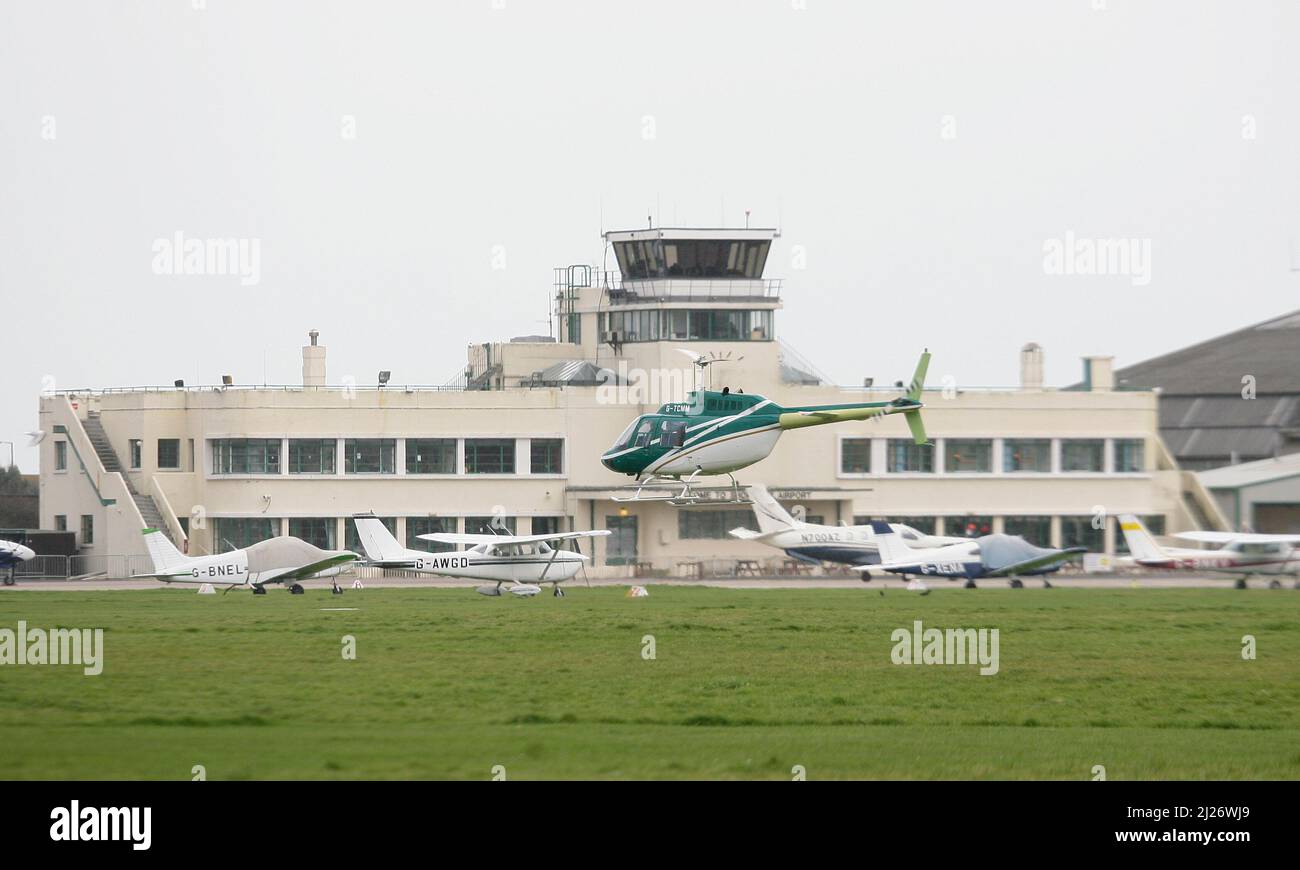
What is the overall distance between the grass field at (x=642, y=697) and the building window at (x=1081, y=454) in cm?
3528

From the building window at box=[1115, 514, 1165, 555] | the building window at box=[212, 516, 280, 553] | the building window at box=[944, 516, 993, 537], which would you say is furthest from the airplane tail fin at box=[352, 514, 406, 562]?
the building window at box=[1115, 514, 1165, 555]

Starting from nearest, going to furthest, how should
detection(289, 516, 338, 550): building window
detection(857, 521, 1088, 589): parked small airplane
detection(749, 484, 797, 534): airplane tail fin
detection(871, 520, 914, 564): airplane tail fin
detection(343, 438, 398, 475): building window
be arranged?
detection(857, 521, 1088, 589): parked small airplane
detection(871, 520, 914, 564): airplane tail fin
detection(749, 484, 797, 534): airplane tail fin
detection(289, 516, 338, 550): building window
detection(343, 438, 398, 475): building window

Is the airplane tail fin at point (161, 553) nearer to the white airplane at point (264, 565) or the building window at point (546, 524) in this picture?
the white airplane at point (264, 565)

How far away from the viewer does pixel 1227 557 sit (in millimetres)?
74375

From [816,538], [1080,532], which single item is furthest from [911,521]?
[816,538]

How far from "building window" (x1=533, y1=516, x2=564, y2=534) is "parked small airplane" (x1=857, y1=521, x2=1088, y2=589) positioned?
1988 cm

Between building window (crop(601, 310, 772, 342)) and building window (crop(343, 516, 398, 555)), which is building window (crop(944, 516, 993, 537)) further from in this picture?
building window (crop(343, 516, 398, 555))

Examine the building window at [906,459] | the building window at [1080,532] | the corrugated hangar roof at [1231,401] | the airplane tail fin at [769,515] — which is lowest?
the building window at [1080,532]

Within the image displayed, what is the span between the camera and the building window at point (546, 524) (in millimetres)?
88812

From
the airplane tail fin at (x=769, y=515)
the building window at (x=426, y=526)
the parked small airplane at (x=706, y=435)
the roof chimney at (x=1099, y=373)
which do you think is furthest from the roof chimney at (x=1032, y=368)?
the parked small airplane at (x=706, y=435)

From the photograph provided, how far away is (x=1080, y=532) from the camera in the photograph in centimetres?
9350

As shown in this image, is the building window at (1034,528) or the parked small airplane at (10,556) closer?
the parked small airplane at (10,556)

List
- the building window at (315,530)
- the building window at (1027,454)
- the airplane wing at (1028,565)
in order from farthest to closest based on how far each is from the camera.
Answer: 1. the building window at (1027,454)
2. the building window at (315,530)
3. the airplane wing at (1028,565)

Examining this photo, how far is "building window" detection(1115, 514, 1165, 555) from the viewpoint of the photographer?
93500 millimetres
